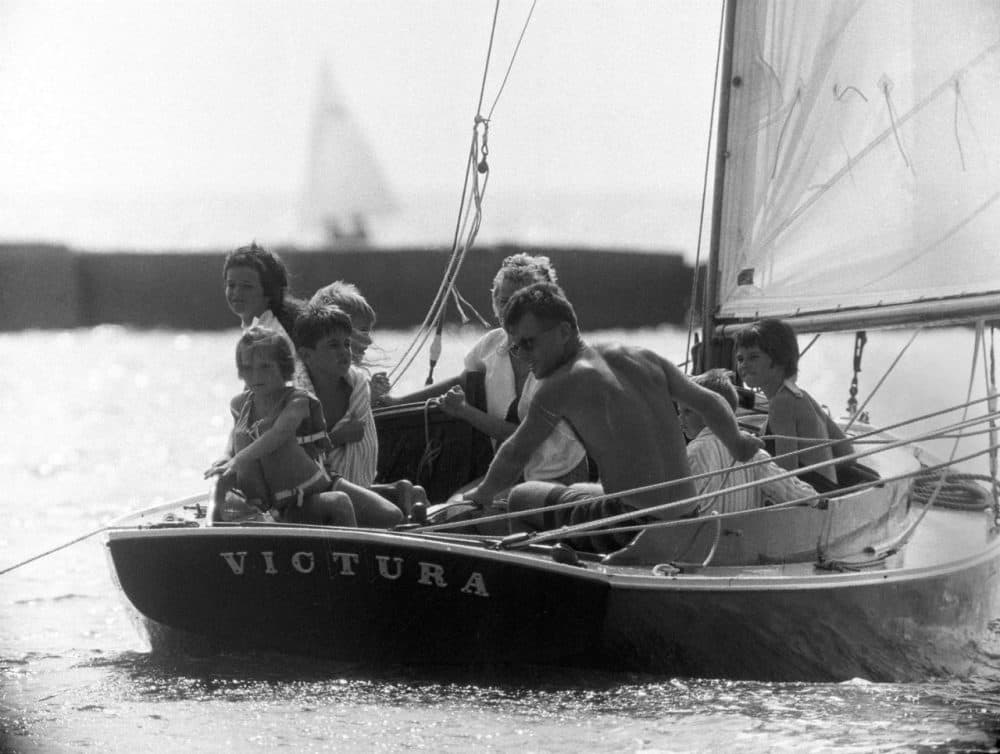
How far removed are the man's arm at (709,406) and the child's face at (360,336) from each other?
5.41 ft

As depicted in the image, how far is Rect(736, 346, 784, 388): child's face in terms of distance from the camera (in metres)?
7.62

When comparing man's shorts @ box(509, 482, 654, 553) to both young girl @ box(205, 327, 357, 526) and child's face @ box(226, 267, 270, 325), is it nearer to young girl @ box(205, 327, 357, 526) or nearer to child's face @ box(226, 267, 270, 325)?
young girl @ box(205, 327, 357, 526)

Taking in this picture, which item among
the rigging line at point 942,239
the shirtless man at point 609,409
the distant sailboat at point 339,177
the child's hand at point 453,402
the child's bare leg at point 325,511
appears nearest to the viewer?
the shirtless man at point 609,409

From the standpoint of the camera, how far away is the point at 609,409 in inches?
255

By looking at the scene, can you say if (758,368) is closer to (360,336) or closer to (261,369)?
(360,336)

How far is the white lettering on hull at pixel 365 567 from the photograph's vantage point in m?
6.47

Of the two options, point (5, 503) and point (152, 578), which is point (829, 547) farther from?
point (5, 503)

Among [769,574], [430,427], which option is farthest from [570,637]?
[430,427]

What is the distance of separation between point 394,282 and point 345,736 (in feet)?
118

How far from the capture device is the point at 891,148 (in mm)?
8695

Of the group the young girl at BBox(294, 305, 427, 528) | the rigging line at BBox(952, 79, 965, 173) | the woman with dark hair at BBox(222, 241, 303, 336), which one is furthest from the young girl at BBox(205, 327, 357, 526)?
the rigging line at BBox(952, 79, 965, 173)

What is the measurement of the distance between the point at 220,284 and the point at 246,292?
35.4m

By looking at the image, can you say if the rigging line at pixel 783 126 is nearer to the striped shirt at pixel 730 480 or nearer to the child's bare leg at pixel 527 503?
the striped shirt at pixel 730 480

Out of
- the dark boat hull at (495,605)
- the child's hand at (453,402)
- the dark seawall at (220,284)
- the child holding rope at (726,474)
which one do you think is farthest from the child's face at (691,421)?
the dark seawall at (220,284)
